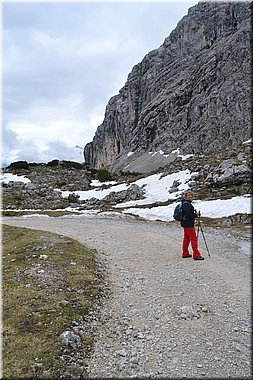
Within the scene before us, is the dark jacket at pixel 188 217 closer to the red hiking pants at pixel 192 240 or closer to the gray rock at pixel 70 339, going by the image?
the red hiking pants at pixel 192 240

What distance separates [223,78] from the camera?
103m

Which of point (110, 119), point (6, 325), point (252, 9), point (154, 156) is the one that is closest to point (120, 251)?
point (6, 325)

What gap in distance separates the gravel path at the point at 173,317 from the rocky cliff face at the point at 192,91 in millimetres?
84765

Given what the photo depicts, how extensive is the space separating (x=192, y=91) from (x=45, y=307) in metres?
Answer: 117

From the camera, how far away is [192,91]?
116 m

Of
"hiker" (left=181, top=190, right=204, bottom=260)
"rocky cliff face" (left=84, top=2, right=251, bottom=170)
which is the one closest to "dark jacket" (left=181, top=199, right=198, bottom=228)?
"hiker" (left=181, top=190, right=204, bottom=260)

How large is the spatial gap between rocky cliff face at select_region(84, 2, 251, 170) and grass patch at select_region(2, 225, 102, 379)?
86538 millimetres

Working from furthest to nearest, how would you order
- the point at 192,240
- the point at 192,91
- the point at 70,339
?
1. the point at 192,91
2. the point at 192,240
3. the point at 70,339

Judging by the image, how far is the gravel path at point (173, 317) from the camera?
6086 millimetres

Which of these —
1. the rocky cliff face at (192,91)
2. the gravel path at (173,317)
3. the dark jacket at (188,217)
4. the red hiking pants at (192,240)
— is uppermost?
the rocky cliff face at (192,91)

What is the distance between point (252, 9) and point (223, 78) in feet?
88.5

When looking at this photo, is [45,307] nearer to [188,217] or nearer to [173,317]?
[173,317]

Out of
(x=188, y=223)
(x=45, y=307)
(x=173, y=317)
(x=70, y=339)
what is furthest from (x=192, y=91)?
(x=70, y=339)

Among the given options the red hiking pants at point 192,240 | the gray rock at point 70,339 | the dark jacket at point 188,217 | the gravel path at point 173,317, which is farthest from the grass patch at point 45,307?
the dark jacket at point 188,217
